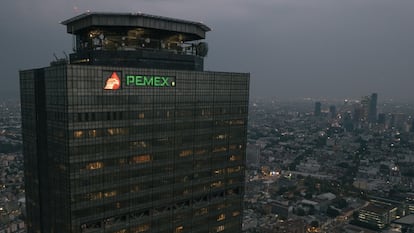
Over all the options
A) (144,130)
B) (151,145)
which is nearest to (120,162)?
(151,145)

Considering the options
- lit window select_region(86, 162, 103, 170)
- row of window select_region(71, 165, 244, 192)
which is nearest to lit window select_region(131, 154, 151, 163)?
row of window select_region(71, 165, 244, 192)

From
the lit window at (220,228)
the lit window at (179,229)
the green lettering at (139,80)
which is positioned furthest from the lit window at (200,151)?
the green lettering at (139,80)

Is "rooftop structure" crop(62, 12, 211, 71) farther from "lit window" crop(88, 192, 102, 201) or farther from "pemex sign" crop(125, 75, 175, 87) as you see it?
"lit window" crop(88, 192, 102, 201)

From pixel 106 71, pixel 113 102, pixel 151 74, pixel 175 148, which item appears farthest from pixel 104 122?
pixel 175 148

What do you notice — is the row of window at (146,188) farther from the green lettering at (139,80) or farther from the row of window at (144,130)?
the green lettering at (139,80)

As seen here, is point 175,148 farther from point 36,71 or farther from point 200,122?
point 36,71
